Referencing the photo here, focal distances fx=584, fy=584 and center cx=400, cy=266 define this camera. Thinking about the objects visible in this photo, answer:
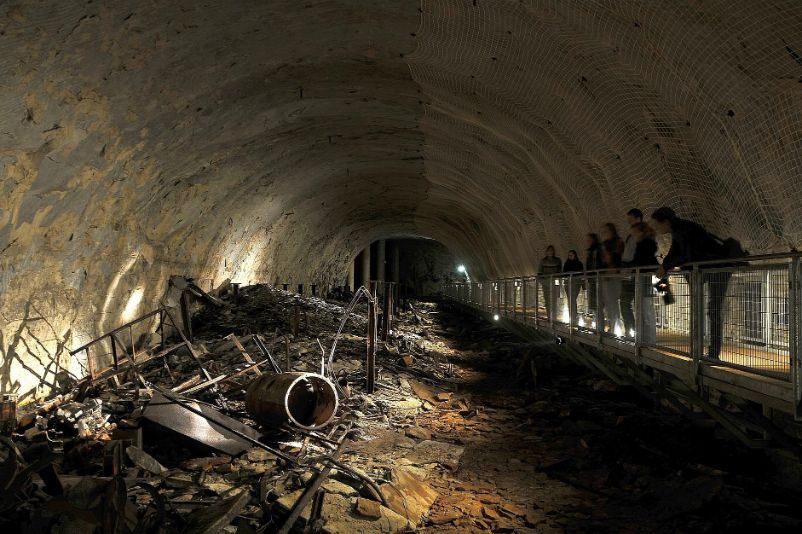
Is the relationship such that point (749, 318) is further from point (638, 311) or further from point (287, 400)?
point (287, 400)

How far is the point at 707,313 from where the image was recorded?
5195mm

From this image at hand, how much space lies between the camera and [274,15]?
24.3 ft

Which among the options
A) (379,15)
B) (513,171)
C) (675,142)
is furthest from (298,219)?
(675,142)

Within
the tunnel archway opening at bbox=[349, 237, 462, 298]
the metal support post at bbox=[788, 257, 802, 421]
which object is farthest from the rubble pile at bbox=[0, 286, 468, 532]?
the tunnel archway opening at bbox=[349, 237, 462, 298]

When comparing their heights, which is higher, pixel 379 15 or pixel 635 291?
pixel 379 15

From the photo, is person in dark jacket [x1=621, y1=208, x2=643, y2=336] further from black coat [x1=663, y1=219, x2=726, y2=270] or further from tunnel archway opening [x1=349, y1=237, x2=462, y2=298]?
tunnel archway opening [x1=349, y1=237, x2=462, y2=298]

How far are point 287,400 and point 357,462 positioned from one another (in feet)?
4.09

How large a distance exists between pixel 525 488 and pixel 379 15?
20.4ft

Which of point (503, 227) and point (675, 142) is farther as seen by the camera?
point (503, 227)

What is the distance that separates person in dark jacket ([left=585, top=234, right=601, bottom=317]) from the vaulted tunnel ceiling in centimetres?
93

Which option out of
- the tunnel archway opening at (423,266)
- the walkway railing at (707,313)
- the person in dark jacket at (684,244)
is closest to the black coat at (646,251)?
the walkway railing at (707,313)

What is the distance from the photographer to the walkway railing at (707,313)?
13.9ft

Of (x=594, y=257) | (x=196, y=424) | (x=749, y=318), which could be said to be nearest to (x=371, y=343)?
(x=196, y=424)

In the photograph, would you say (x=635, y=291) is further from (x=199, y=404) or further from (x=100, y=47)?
(x=100, y=47)
